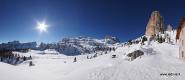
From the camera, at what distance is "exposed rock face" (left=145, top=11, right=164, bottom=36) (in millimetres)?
166375

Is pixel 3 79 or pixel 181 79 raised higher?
pixel 3 79

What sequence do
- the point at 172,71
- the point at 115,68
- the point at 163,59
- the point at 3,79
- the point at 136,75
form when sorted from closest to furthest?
the point at 3,79 < the point at 136,75 < the point at 172,71 < the point at 115,68 < the point at 163,59

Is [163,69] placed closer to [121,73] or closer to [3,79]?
[121,73]

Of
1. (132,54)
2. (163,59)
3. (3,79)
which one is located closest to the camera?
(3,79)

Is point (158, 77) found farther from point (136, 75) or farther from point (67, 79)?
point (67, 79)

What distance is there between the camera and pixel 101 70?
1380 inches

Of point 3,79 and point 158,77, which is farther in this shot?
point 158,77

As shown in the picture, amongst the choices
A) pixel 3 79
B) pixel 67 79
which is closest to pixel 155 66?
pixel 67 79

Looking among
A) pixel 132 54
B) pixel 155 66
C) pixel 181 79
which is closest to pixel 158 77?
pixel 181 79

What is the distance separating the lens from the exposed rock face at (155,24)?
166 m

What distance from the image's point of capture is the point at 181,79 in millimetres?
29125

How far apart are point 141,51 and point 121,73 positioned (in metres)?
19.4

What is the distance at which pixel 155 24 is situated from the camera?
6619 inches

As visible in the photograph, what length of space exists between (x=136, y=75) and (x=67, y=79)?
33.0 ft
